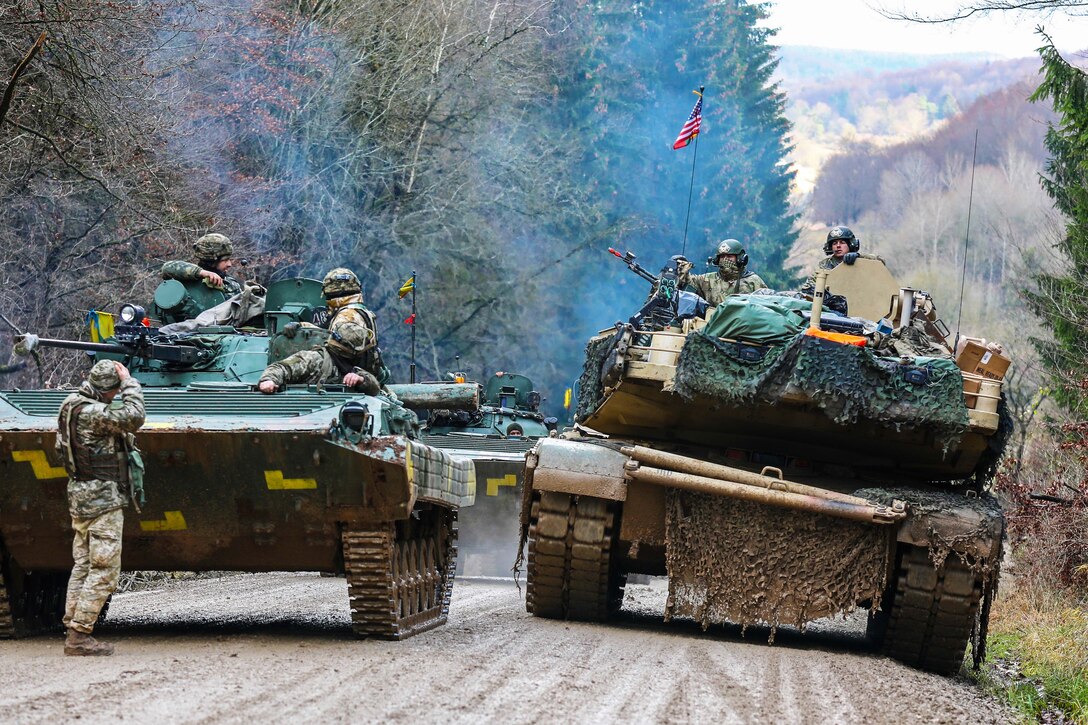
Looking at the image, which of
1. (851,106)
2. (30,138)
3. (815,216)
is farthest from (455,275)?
(851,106)

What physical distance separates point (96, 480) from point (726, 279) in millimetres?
5758

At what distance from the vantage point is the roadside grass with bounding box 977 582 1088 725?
406 inches

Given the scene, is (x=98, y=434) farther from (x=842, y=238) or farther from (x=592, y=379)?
(x=842, y=238)

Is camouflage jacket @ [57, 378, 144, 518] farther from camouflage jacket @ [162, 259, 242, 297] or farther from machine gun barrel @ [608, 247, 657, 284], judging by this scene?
machine gun barrel @ [608, 247, 657, 284]

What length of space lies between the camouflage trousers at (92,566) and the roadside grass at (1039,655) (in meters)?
5.29

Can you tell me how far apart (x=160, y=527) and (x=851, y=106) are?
103965 millimetres

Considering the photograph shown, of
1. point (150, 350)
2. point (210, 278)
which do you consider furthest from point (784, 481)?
point (210, 278)

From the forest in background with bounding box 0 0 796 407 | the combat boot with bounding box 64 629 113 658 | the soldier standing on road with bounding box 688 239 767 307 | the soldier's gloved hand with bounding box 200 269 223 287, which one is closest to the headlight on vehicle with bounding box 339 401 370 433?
the combat boot with bounding box 64 629 113 658

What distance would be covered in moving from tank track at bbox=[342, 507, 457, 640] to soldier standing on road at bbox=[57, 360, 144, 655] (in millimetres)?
1336

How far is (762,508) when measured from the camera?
416 inches

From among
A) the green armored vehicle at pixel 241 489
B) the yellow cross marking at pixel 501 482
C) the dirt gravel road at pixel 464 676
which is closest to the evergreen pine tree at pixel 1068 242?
the yellow cross marking at pixel 501 482

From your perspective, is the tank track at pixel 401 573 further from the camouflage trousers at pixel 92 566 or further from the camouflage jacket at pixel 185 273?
the camouflage jacket at pixel 185 273

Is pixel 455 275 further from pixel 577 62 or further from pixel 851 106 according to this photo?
pixel 851 106

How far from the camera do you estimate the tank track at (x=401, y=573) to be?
9.36 m
